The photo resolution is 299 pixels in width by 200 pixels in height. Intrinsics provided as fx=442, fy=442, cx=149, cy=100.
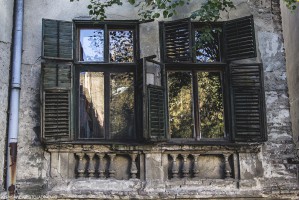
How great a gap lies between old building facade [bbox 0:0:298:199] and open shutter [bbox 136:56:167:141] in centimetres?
2

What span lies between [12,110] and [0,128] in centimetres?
32

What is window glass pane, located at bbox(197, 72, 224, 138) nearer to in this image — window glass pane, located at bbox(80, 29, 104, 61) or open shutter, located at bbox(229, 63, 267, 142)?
open shutter, located at bbox(229, 63, 267, 142)

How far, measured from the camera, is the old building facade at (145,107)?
6617 mm

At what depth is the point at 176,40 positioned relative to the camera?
7051 millimetres

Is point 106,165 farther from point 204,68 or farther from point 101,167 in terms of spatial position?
point 204,68

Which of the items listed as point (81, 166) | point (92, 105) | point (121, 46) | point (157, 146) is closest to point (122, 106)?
point (92, 105)

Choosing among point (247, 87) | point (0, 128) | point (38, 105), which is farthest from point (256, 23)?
point (0, 128)

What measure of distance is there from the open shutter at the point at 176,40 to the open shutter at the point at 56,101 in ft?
5.19

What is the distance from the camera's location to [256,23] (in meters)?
7.34

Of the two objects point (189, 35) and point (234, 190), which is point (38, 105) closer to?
point (189, 35)

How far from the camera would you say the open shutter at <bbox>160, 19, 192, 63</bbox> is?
696 centimetres

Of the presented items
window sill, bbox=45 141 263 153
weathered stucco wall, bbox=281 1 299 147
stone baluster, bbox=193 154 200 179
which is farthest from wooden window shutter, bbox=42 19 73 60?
weathered stucco wall, bbox=281 1 299 147

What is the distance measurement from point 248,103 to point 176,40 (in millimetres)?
1504

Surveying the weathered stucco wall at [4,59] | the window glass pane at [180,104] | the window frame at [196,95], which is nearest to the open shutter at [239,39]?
the window frame at [196,95]
